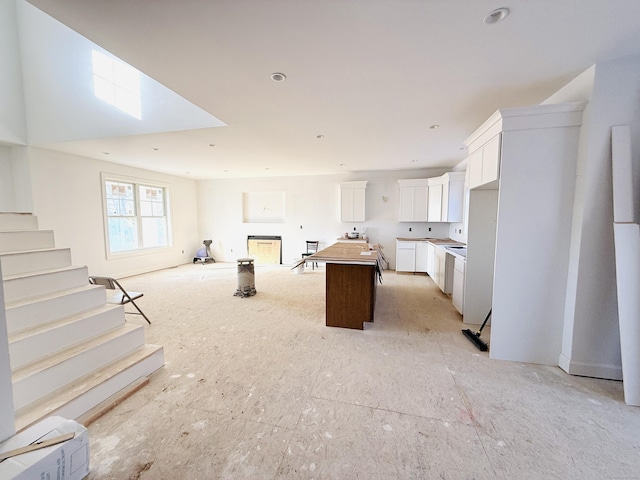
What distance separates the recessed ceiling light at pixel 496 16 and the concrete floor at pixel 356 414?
2642mm

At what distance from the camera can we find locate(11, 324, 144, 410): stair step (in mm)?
1503

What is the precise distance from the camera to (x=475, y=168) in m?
2.84

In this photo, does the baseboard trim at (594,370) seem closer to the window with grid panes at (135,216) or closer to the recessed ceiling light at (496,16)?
the recessed ceiling light at (496,16)

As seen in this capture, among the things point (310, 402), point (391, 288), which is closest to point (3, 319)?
point (310, 402)

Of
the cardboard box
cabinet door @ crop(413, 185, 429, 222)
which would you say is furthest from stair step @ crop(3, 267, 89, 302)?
cabinet door @ crop(413, 185, 429, 222)

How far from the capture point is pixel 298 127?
3393 mm

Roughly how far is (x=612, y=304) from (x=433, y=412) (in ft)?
6.05

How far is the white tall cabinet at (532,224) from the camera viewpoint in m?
2.15

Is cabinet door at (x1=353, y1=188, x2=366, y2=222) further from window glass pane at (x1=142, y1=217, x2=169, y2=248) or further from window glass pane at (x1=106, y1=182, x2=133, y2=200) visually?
window glass pane at (x1=106, y1=182, x2=133, y2=200)

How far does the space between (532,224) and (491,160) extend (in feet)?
2.38

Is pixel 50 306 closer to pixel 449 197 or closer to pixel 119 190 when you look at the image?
pixel 119 190

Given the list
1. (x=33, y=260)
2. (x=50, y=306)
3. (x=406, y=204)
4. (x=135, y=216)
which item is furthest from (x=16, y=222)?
(x=406, y=204)

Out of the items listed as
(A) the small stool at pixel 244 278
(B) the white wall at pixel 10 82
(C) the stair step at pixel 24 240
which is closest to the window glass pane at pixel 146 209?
(B) the white wall at pixel 10 82

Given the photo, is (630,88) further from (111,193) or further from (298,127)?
(111,193)
